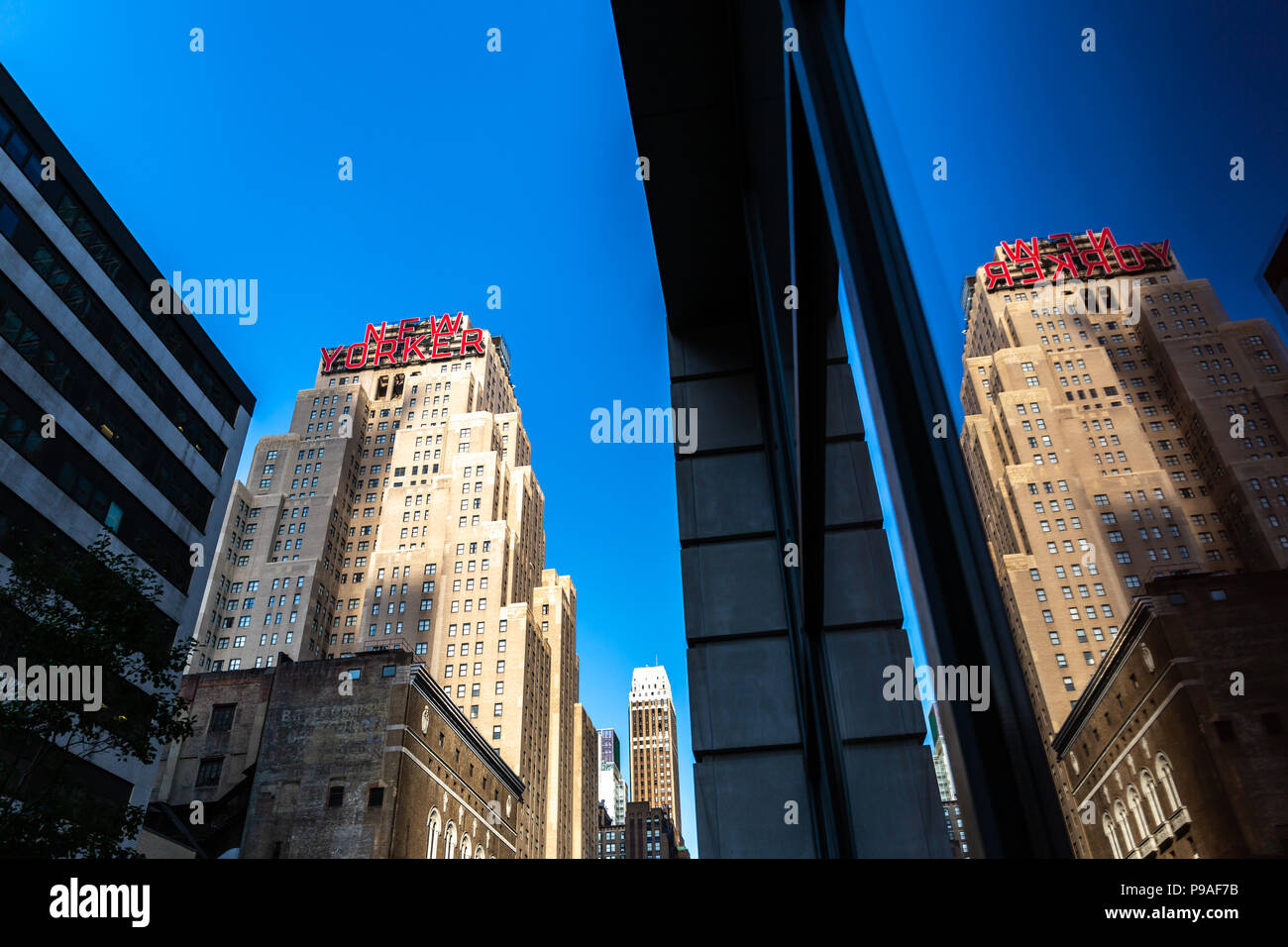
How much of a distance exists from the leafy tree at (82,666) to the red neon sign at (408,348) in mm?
109756

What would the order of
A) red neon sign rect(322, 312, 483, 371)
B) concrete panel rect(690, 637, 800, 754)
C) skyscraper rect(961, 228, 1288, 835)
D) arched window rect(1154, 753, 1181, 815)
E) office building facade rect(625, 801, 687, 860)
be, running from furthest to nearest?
office building facade rect(625, 801, 687, 860)
red neon sign rect(322, 312, 483, 371)
concrete panel rect(690, 637, 800, 754)
arched window rect(1154, 753, 1181, 815)
skyscraper rect(961, 228, 1288, 835)

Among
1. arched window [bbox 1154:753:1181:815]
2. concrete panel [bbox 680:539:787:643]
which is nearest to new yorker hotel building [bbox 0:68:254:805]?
concrete panel [bbox 680:539:787:643]

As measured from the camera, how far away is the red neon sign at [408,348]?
132000 mm

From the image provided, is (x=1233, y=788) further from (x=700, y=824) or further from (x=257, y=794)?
(x=257, y=794)

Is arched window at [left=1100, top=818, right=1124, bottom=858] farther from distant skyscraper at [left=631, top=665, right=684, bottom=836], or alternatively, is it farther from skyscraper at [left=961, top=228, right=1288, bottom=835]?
distant skyscraper at [left=631, top=665, right=684, bottom=836]

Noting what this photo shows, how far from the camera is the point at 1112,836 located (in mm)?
1227

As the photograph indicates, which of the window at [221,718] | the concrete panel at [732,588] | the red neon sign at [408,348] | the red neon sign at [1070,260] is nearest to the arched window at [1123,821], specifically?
the red neon sign at [1070,260]

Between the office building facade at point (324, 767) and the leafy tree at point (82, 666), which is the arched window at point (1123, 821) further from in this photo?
the office building facade at point (324, 767)

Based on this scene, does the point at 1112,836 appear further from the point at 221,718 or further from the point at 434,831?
the point at 221,718

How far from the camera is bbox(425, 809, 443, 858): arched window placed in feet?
184

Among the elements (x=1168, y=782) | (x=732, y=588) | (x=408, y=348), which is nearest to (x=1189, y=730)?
(x=1168, y=782)

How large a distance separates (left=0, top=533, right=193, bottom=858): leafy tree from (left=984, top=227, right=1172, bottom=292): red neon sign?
22497 millimetres

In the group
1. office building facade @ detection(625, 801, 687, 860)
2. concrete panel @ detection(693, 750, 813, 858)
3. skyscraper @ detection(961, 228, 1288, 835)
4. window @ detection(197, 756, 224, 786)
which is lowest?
skyscraper @ detection(961, 228, 1288, 835)
